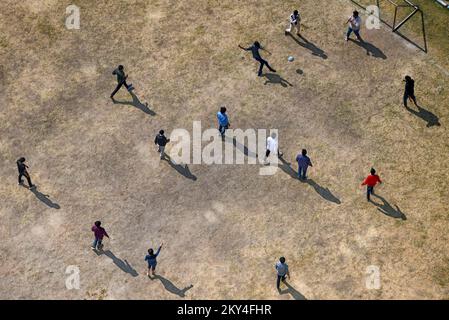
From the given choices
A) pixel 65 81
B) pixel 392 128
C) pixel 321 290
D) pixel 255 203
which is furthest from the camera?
pixel 65 81

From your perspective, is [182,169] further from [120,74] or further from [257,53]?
[257,53]

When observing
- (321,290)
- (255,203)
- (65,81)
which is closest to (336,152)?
(255,203)

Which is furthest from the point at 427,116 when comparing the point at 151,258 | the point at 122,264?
the point at 122,264

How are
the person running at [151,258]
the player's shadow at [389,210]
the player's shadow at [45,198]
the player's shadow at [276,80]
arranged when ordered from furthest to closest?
the player's shadow at [276,80] → the player's shadow at [45,198] → the player's shadow at [389,210] → the person running at [151,258]

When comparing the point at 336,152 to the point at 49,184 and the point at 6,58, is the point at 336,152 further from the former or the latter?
the point at 6,58

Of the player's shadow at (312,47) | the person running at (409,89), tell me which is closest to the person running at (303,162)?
the person running at (409,89)

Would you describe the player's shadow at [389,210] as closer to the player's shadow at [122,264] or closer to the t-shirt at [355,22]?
the t-shirt at [355,22]
